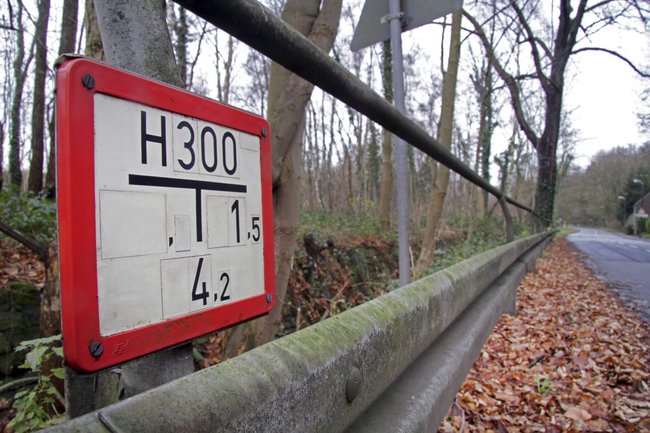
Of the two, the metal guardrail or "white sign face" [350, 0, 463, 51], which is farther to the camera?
"white sign face" [350, 0, 463, 51]

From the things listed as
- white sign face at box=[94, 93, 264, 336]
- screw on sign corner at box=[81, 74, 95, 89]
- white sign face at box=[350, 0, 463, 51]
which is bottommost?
white sign face at box=[94, 93, 264, 336]

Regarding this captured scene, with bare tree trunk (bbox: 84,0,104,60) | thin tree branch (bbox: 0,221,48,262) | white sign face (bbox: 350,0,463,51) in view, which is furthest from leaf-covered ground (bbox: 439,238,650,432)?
bare tree trunk (bbox: 84,0,104,60)

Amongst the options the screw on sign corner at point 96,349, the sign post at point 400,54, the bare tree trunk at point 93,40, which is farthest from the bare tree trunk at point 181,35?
the screw on sign corner at point 96,349

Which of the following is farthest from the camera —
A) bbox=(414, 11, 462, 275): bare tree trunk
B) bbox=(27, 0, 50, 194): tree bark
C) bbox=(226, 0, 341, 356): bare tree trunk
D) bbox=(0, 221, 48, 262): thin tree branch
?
bbox=(27, 0, 50, 194): tree bark

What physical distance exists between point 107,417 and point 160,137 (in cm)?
46

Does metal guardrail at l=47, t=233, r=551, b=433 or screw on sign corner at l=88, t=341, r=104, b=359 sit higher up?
screw on sign corner at l=88, t=341, r=104, b=359

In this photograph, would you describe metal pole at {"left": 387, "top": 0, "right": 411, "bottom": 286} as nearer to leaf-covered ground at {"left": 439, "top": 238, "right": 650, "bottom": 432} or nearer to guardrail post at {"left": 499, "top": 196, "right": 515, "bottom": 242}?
leaf-covered ground at {"left": 439, "top": 238, "right": 650, "bottom": 432}

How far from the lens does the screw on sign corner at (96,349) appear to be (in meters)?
0.61

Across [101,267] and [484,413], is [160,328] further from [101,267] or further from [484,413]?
[484,413]

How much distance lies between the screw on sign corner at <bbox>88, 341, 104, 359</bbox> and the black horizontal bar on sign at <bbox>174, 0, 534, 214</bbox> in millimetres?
566

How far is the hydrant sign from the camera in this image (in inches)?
23.6

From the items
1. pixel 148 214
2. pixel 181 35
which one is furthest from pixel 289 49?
pixel 181 35

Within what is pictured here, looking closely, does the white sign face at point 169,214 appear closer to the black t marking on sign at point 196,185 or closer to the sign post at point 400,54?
the black t marking on sign at point 196,185

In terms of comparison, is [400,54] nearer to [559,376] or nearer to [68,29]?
[559,376]
